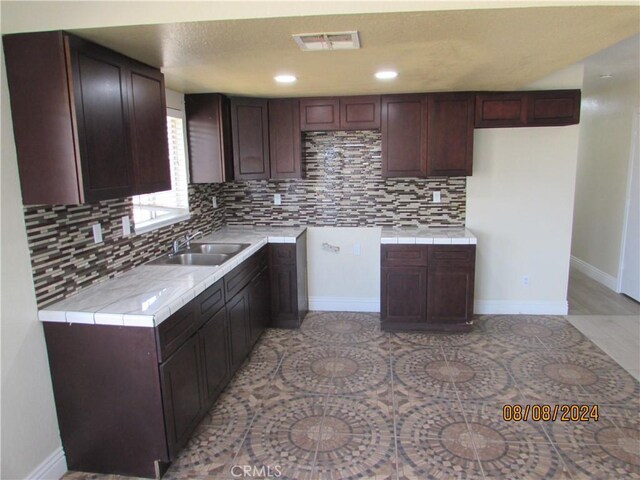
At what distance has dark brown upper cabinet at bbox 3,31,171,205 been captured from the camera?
1.94m

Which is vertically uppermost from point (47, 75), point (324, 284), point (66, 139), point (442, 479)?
point (47, 75)

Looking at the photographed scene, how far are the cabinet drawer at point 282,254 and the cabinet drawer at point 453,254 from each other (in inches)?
48.9

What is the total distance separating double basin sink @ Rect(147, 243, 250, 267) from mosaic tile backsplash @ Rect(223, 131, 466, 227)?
0.94 metres

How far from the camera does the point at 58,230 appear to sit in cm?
229

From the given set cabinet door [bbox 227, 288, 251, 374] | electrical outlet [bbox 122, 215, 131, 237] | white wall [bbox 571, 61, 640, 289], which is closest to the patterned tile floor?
cabinet door [bbox 227, 288, 251, 374]

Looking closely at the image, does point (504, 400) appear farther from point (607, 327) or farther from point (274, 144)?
point (274, 144)

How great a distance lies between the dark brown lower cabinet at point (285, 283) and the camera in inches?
Result: 158

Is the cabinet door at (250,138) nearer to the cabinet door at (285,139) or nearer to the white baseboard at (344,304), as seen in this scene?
the cabinet door at (285,139)

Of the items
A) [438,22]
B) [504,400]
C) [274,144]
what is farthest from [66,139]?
[504,400]

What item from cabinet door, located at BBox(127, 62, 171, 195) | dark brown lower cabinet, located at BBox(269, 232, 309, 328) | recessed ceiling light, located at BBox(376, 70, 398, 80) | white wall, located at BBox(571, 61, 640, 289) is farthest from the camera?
white wall, located at BBox(571, 61, 640, 289)

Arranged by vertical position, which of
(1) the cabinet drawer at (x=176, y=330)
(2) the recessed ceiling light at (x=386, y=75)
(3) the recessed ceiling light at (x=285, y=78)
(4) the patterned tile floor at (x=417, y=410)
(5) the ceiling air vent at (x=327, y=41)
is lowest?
(4) the patterned tile floor at (x=417, y=410)

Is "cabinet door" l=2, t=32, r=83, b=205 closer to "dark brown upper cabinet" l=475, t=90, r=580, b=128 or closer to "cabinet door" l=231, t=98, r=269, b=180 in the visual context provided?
"cabinet door" l=231, t=98, r=269, b=180

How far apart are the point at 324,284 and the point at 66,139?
120 inches

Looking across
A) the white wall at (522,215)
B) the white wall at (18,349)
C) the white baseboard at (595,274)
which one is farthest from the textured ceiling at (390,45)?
the white baseboard at (595,274)
